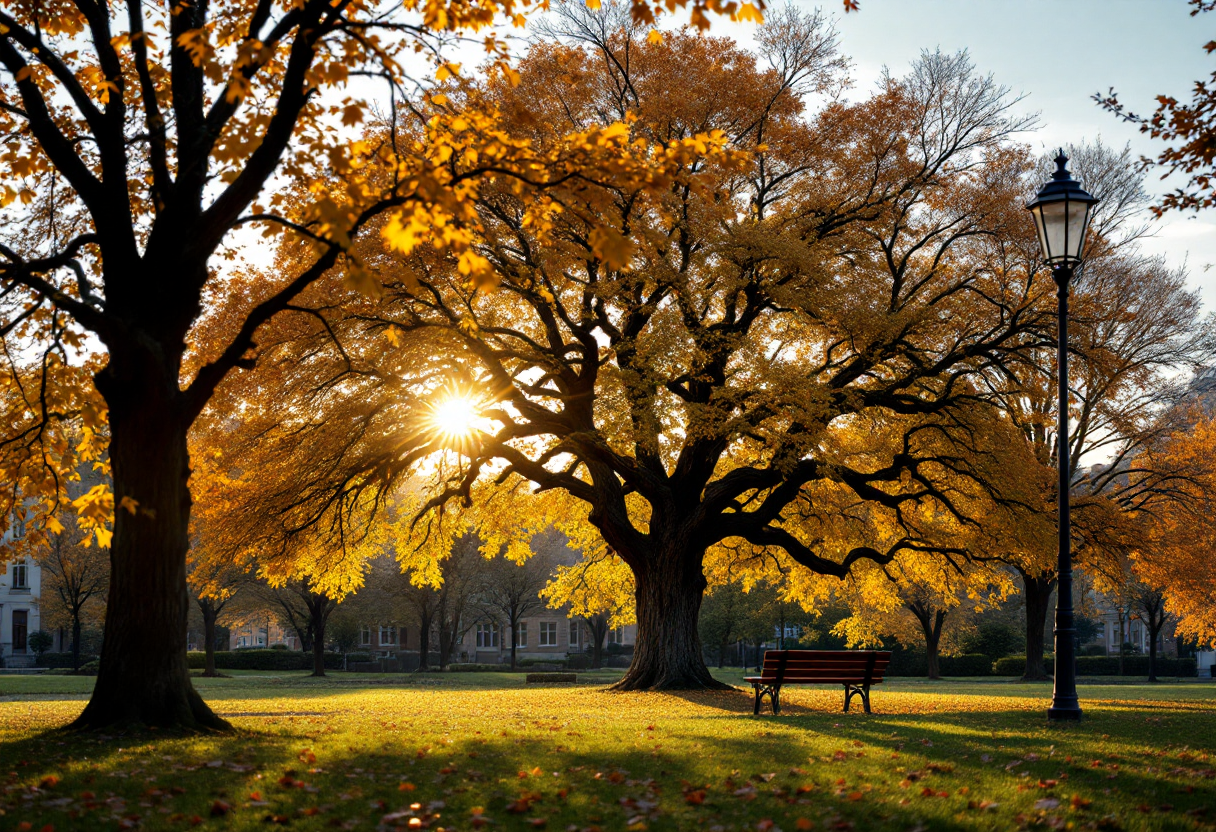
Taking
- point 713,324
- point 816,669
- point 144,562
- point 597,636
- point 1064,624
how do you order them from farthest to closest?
point 597,636 → point 713,324 → point 816,669 → point 1064,624 → point 144,562

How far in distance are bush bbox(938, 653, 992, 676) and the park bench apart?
119 feet

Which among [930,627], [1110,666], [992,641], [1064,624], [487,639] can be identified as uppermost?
[1064,624]

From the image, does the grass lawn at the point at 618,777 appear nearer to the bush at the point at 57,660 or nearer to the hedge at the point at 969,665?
the hedge at the point at 969,665

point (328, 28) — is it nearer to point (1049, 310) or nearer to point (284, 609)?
point (1049, 310)

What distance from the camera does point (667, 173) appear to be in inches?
356

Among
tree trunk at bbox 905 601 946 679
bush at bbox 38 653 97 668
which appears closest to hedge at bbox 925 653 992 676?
tree trunk at bbox 905 601 946 679

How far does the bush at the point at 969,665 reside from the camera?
4972 centimetres

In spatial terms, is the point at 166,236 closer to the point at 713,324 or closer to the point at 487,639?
the point at 713,324

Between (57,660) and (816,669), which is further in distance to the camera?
(57,660)

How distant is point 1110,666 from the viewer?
52.5 metres

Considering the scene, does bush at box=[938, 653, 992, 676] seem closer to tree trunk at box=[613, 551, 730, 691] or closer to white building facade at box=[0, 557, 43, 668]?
tree trunk at box=[613, 551, 730, 691]

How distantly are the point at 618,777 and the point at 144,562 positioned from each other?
207 inches

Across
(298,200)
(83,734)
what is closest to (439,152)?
(298,200)

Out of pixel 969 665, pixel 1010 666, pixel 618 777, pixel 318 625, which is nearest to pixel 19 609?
pixel 318 625
